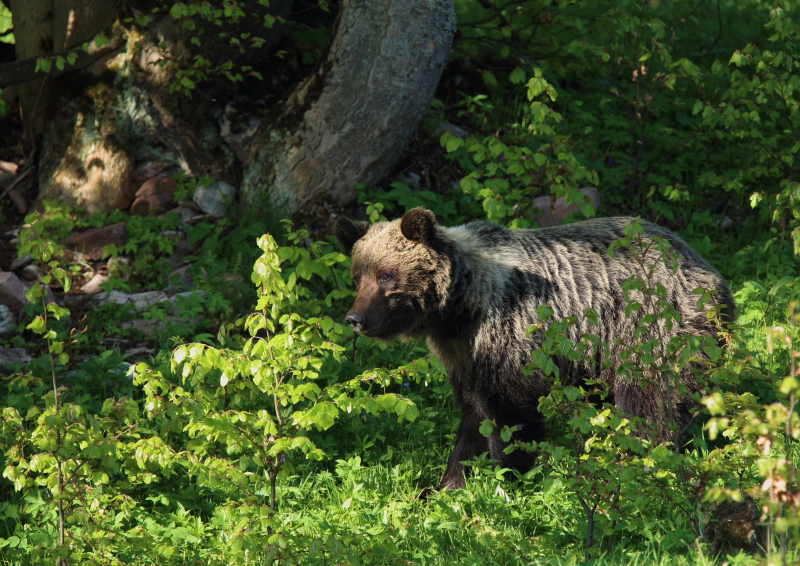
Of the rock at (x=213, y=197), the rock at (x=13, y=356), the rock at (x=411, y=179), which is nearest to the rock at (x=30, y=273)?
the rock at (x=13, y=356)

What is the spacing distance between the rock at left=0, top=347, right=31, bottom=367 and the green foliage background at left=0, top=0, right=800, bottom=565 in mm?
183

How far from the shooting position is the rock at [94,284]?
7057 millimetres

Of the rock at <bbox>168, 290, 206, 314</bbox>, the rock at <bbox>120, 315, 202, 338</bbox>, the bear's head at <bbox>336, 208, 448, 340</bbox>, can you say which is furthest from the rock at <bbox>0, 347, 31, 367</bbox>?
the bear's head at <bbox>336, 208, 448, 340</bbox>

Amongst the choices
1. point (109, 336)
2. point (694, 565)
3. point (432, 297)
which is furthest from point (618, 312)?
point (109, 336)

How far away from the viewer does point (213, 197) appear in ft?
25.6

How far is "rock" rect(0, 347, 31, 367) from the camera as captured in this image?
19.6 ft

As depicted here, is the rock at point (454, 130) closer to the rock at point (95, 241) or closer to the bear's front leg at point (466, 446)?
the rock at point (95, 241)

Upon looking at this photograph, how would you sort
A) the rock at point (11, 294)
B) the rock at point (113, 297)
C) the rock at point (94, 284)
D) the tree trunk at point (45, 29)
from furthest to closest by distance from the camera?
the tree trunk at point (45, 29), the rock at point (94, 284), the rock at point (113, 297), the rock at point (11, 294)

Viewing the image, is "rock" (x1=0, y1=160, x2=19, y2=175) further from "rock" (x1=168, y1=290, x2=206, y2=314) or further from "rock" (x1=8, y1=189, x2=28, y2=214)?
"rock" (x1=168, y1=290, x2=206, y2=314)

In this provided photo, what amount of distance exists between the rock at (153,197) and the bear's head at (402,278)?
12.5ft

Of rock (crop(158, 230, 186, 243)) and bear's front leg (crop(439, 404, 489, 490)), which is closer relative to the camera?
bear's front leg (crop(439, 404, 489, 490))

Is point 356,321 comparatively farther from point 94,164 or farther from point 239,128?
point 94,164

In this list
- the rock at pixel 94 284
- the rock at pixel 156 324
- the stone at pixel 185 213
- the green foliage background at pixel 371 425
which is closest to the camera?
the green foliage background at pixel 371 425

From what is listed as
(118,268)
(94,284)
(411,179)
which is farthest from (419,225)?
(94,284)
